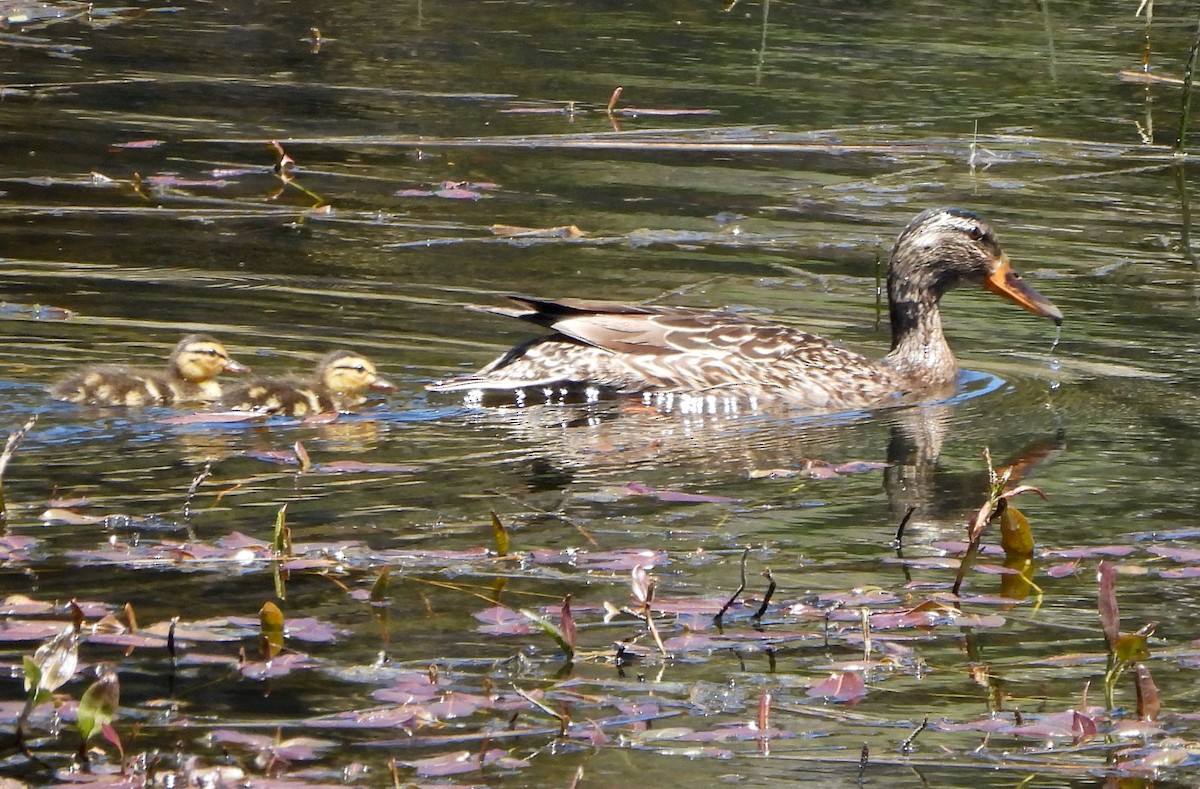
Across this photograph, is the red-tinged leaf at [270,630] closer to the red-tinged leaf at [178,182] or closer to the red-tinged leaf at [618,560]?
the red-tinged leaf at [618,560]

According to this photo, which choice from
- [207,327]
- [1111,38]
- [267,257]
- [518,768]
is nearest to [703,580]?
[518,768]

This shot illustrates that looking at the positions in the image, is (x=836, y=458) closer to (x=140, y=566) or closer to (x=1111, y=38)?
(x=140, y=566)

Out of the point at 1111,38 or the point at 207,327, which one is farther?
the point at 1111,38

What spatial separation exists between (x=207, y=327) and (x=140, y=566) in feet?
11.4

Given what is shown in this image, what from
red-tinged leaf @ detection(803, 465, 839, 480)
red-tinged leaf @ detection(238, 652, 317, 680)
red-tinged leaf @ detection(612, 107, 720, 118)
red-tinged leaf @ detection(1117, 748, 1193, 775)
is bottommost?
red-tinged leaf @ detection(803, 465, 839, 480)

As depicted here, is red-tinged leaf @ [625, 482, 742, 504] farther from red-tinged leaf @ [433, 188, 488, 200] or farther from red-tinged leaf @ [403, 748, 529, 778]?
red-tinged leaf @ [433, 188, 488, 200]

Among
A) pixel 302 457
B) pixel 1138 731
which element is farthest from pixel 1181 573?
pixel 302 457

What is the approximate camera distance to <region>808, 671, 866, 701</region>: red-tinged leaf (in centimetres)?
477

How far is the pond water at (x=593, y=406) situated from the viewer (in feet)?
15.5

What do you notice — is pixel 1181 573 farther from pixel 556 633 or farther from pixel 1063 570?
pixel 556 633

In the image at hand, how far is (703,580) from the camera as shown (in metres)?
5.69

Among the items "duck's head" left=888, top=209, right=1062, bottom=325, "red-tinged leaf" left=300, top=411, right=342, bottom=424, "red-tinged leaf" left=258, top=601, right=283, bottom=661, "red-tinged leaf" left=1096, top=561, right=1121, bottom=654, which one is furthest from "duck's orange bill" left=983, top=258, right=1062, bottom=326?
"red-tinged leaf" left=258, top=601, right=283, bottom=661

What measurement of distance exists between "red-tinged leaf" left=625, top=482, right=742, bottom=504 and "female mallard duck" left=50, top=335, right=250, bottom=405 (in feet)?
6.06

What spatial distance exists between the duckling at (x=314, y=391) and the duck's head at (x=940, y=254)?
98.0 inches
